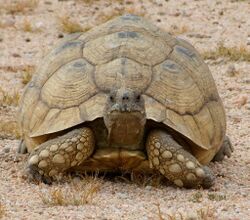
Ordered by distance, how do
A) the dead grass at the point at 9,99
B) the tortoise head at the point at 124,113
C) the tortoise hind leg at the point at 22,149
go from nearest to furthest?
1. the tortoise head at the point at 124,113
2. the tortoise hind leg at the point at 22,149
3. the dead grass at the point at 9,99

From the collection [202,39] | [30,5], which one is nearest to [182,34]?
[202,39]

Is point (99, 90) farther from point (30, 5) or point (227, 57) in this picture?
point (30, 5)

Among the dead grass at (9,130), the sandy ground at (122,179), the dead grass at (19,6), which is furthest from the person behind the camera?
the dead grass at (19,6)

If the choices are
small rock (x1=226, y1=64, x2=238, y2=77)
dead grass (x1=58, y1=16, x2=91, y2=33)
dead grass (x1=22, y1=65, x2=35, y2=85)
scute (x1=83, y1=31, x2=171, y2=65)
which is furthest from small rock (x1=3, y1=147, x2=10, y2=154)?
dead grass (x1=58, y1=16, x2=91, y2=33)

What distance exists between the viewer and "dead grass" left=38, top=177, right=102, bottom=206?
5555 mm

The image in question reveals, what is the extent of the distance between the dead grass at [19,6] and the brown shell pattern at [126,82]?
26.0 ft

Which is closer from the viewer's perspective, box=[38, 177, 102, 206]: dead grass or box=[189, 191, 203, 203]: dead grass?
box=[38, 177, 102, 206]: dead grass

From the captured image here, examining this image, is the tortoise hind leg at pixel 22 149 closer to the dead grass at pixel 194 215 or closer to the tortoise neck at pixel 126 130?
the tortoise neck at pixel 126 130

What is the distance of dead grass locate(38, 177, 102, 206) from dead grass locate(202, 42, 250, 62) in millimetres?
5571

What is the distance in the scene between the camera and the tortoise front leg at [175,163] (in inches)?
242

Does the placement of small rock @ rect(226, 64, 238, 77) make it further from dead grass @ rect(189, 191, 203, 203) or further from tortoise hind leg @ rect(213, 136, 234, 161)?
dead grass @ rect(189, 191, 203, 203)

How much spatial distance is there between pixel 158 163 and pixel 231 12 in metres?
9.27

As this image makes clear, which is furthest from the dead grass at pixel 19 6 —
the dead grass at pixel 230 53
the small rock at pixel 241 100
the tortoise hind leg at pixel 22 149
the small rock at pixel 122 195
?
the small rock at pixel 122 195

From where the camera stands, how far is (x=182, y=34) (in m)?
13.7
